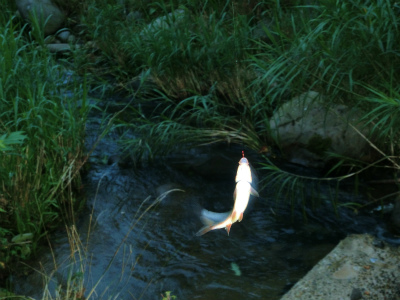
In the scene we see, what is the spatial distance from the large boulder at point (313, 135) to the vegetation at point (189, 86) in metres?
0.10

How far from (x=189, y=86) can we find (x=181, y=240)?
7.95 feet

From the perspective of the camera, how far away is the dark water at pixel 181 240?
3.27 m

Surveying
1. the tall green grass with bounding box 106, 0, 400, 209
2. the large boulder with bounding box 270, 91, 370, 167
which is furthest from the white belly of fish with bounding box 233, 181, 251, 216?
the large boulder with bounding box 270, 91, 370, 167

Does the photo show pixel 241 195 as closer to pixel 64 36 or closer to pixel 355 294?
pixel 355 294

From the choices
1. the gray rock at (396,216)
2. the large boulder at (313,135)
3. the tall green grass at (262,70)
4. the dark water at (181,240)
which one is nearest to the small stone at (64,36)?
the tall green grass at (262,70)

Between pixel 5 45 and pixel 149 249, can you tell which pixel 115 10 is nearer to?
pixel 5 45

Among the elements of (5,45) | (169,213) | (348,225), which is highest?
(5,45)

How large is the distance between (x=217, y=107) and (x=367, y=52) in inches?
76.1

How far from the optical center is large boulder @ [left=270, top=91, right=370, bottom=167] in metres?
4.57

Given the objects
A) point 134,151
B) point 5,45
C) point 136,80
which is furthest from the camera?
point 136,80

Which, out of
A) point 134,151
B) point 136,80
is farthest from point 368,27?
point 136,80

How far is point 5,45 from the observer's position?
14.6ft

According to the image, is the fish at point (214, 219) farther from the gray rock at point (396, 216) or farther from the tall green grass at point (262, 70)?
the gray rock at point (396, 216)

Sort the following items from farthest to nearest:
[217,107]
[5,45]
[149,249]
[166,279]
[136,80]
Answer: [136,80] < [217,107] < [5,45] < [149,249] < [166,279]
